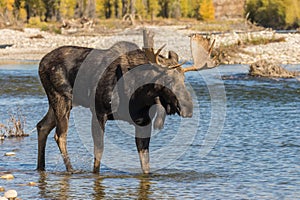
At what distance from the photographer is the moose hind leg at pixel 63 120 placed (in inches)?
395

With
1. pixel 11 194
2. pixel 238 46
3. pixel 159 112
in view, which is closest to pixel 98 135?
pixel 159 112

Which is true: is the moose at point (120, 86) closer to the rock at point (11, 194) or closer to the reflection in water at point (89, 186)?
the reflection in water at point (89, 186)

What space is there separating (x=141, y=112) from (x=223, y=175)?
1.41 meters

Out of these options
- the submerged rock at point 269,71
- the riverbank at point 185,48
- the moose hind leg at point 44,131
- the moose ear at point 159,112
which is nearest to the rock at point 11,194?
Answer: the moose ear at point 159,112

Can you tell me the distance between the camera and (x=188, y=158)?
36.1 feet

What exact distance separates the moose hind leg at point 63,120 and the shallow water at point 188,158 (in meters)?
0.22

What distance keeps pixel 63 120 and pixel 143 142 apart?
49.3 inches

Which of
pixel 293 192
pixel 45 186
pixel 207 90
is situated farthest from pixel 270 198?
pixel 207 90

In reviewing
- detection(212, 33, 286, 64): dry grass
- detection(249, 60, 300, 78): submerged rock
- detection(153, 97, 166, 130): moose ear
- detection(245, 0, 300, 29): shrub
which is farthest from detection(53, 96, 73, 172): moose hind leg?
detection(245, 0, 300, 29): shrub

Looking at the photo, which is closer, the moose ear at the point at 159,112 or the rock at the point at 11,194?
the rock at the point at 11,194

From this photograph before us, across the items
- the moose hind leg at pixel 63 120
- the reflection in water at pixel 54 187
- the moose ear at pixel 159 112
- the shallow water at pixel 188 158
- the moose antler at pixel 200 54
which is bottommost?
the shallow water at pixel 188 158

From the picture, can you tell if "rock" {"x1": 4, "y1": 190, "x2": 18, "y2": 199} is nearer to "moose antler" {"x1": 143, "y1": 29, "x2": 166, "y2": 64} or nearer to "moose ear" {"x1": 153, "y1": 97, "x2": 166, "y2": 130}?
"moose ear" {"x1": 153, "y1": 97, "x2": 166, "y2": 130}

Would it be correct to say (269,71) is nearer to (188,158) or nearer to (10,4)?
(188,158)

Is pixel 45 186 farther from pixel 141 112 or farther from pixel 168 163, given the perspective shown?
pixel 168 163
